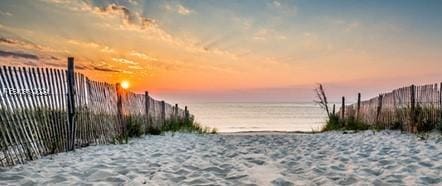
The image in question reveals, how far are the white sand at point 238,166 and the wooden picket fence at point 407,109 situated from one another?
286cm

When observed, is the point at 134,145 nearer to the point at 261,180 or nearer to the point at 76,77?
the point at 76,77

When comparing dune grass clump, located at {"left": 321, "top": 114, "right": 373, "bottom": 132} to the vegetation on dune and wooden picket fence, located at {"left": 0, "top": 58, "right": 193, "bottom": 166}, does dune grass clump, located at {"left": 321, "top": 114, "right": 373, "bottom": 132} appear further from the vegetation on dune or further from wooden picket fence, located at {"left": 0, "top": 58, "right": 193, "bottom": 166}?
wooden picket fence, located at {"left": 0, "top": 58, "right": 193, "bottom": 166}

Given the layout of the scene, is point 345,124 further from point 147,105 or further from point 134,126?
point 134,126

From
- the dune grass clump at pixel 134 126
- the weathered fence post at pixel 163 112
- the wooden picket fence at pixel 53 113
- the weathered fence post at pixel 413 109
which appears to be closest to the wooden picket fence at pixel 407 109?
the weathered fence post at pixel 413 109

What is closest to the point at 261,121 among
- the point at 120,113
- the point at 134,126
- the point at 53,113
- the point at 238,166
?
the point at 134,126

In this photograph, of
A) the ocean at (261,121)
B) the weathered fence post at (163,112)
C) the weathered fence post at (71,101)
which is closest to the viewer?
the weathered fence post at (71,101)

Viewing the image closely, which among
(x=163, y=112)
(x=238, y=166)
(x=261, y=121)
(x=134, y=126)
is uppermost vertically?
(x=163, y=112)

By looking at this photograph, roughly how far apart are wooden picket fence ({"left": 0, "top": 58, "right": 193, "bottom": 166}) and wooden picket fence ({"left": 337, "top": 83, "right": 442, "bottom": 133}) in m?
7.58

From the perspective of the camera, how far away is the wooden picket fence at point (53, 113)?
553 centimetres

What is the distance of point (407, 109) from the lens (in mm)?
11297

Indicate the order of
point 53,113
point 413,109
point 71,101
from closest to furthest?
point 53,113, point 71,101, point 413,109

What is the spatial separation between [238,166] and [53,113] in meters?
3.23

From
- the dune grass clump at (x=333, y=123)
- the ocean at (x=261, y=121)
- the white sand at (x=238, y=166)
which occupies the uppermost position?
the white sand at (x=238, y=166)

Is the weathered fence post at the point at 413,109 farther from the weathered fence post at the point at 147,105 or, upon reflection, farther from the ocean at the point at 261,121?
the weathered fence post at the point at 147,105
